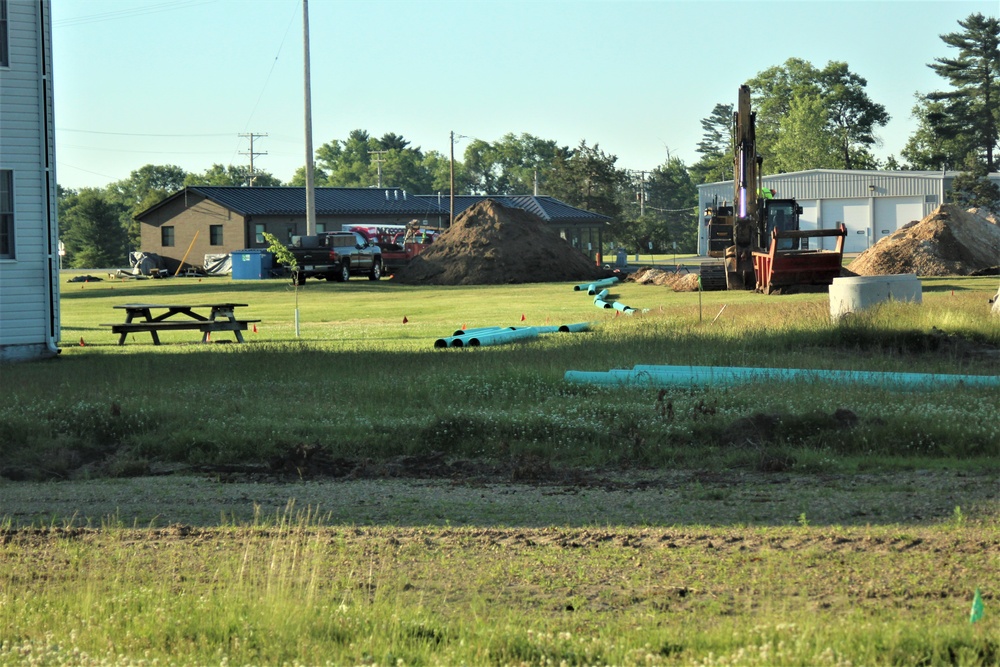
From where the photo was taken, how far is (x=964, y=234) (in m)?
43.5

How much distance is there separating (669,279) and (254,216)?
35.9 meters

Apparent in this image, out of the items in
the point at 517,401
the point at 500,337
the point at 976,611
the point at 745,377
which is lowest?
the point at 976,611

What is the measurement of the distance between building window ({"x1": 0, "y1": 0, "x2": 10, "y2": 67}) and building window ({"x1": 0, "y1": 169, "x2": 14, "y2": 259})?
1.83 metres

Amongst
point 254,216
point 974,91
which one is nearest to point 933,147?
point 974,91

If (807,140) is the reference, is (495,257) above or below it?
below

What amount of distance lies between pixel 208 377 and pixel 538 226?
3737 cm

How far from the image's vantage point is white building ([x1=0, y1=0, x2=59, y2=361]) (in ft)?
65.9

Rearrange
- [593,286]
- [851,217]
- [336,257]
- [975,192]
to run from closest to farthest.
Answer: [593,286] < [336,257] < [851,217] < [975,192]

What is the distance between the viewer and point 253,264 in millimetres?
57250

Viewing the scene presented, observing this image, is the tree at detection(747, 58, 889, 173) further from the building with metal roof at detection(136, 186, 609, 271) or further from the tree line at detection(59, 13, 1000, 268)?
the building with metal roof at detection(136, 186, 609, 271)

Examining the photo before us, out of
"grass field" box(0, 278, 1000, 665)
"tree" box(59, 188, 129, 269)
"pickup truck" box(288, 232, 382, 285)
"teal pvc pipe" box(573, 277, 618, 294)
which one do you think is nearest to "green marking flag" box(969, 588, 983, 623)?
"grass field" box(0, 278, 1000, 665)

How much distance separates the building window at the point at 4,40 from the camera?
20.0 m

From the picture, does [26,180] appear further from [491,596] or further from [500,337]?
[491,596]

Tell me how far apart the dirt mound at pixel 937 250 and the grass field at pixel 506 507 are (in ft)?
78.3
